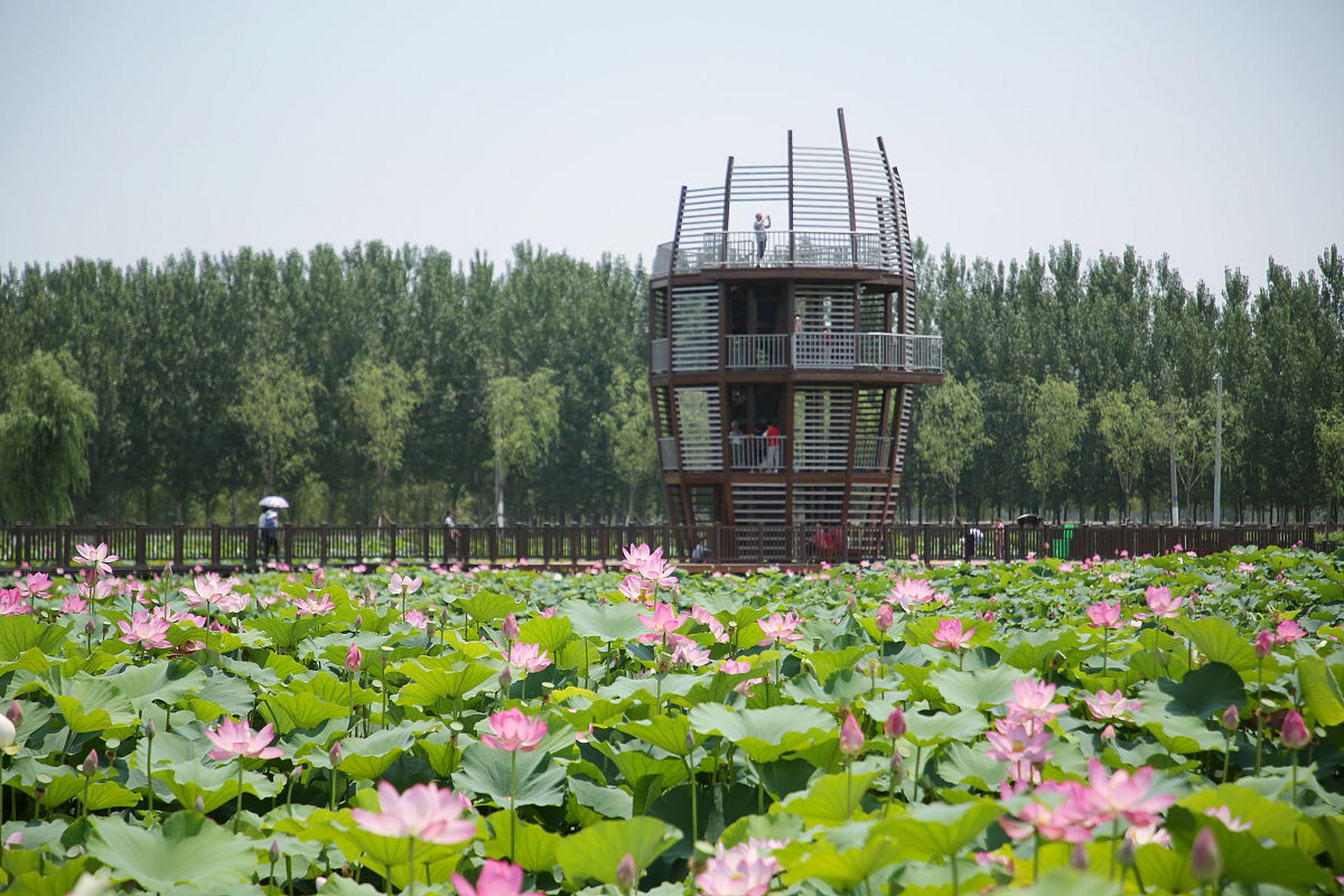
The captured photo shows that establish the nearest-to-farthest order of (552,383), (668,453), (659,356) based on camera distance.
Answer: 1. (659,356)
2. (668,453)
3. (552,383)

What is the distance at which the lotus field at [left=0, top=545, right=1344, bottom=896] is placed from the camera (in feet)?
6.37

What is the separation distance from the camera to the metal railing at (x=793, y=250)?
86.1 feet

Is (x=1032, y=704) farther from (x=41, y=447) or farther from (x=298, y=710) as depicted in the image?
(x=41, y=447)

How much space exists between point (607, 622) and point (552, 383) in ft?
165

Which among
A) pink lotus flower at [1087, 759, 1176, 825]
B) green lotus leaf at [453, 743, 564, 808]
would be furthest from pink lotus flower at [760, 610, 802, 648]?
pink lotus flower at [1087, 759, 1176, 825]

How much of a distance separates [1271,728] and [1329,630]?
1.86m

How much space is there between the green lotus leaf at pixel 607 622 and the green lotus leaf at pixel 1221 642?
184 cm

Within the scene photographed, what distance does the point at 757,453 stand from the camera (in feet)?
87.4

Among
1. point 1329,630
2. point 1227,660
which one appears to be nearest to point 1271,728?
point 1227,660

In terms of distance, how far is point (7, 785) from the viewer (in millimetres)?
3168

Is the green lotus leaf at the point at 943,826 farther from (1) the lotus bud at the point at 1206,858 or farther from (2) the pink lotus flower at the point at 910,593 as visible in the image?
(2) the pink lotus flower at the point at 910,593

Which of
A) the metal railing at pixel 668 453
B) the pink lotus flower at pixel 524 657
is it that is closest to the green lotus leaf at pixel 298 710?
the pink lotus flower at pixel 524 657

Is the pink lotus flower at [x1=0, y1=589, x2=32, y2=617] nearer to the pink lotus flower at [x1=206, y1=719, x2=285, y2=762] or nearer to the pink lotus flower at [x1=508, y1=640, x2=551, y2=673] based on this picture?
the pink lotus flower at [x1=508, y1=640, x2=551, y2=673]

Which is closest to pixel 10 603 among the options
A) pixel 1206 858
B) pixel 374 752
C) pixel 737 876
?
pixel 374 752
